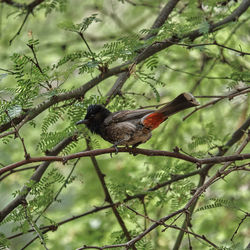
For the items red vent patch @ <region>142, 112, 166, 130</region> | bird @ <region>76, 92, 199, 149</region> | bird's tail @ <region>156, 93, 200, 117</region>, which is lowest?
bird's tail @ <region>156, 93, 200, 117</region>

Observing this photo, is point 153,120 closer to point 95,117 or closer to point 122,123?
point 122,123

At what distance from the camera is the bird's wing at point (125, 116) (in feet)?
13.7

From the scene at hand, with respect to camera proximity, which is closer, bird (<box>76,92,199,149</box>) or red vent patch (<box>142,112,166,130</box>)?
red vent patch (<box>142,112,166,130</box>)

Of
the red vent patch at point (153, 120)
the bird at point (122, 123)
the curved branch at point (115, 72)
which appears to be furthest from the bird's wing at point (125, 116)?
the curved branch at point (115, 72)

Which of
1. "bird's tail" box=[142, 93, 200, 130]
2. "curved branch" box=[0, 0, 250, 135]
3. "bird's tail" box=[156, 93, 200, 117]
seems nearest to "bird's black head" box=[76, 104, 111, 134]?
"curved branch" box=[0, 0, 250, 135]

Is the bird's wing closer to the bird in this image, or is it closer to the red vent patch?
the bird

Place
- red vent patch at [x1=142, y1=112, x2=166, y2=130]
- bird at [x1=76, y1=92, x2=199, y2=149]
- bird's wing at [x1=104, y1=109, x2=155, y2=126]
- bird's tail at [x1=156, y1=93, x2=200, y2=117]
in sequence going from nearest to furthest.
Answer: bird's tail at [x1=156, y1=93, x2=200, y2=117], red vent patch at [x1=142, y1=112, x2=166, y2=130], bird at [x1=76, y1=92, x2=199, y2=149], bird's wing at [x1=104, y1=109, x2=155, y2=126]

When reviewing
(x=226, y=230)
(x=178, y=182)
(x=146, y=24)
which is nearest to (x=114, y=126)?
(x=178, y=182)

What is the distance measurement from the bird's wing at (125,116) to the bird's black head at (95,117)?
7cm

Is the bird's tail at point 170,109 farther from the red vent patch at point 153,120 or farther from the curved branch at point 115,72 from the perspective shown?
the curved branch at point 115,72

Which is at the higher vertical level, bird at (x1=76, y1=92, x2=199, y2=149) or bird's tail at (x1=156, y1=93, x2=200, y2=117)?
bird at (x1=76, y1=92, x2=199, y2=149)

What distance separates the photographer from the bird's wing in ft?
13.7

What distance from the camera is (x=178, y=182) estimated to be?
4289mm

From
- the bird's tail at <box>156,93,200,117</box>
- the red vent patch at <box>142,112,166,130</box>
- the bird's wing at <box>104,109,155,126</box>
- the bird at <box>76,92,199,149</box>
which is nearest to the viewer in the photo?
the bird's tail at <box>156,93,200,117</box>
